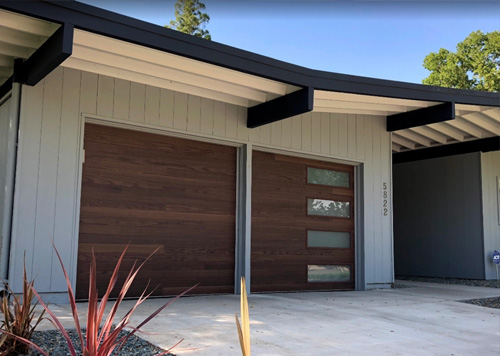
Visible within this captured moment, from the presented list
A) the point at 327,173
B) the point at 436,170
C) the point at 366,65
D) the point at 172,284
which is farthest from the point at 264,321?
the point at 366,65

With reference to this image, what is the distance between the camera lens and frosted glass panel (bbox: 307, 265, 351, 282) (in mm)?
7502

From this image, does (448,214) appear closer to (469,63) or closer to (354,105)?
(354,105)

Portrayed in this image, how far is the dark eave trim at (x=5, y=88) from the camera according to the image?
542cm

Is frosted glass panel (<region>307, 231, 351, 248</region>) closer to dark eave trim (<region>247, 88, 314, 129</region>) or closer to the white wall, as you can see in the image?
dark eave trim (<region>247, 88, 314, 129</region>)

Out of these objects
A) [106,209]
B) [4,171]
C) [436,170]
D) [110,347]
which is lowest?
[110,347]

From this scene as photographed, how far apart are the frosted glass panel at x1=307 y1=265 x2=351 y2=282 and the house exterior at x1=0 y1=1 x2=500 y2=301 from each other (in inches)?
0.8

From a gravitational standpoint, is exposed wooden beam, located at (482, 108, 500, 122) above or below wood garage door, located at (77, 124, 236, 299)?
above

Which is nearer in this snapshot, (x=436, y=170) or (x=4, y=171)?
(x=4, y=171)

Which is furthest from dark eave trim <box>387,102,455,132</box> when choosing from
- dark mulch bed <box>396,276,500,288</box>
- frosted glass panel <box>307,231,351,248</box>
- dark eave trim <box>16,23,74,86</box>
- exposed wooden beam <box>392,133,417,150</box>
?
dark eave trim <box>16,23,74,86</box>

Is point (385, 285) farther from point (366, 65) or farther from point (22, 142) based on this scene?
point (366, 65)

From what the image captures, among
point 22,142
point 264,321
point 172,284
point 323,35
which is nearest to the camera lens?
point 264,321

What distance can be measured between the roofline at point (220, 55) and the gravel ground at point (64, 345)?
2.45 meters

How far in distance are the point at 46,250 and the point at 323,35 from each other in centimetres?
2420

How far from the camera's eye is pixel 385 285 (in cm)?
812
